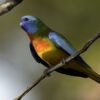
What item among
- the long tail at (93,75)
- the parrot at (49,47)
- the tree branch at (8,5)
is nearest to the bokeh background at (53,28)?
the parrot at (49,47)

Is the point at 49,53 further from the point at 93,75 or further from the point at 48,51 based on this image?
the point at 93,75

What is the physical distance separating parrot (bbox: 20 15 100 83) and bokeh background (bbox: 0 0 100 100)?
63 centimetres

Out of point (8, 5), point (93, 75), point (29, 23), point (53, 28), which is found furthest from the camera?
point (53, 28)

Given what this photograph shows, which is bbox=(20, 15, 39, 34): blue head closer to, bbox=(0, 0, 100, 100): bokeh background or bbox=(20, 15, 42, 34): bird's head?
bbox=(20, 15, 42, 34): bird's head

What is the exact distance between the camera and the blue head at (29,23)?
1090 mm

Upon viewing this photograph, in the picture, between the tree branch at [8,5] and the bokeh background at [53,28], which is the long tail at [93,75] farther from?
the bokeh background at [53,28]

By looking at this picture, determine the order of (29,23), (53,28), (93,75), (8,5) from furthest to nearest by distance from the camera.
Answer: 1. (53,28)
2. (29,23)
3. (93,75)
4. (8,5)

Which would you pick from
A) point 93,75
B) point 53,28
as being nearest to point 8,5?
point 93,75

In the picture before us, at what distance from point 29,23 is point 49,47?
3.5 inches

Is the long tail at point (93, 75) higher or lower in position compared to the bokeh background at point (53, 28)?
higher

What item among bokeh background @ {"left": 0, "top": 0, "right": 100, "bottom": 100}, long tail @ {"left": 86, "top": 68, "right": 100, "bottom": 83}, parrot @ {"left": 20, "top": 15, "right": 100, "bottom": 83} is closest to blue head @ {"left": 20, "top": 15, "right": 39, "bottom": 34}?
parrot @ {"left": 20, "top": 15, "right": 100, "bottom": 83}

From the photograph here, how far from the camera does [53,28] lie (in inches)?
76.8

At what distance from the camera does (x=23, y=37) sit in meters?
1.98

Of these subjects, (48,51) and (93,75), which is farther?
(48,51)
